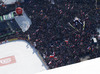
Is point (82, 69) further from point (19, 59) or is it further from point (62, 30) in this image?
point (62, 30)

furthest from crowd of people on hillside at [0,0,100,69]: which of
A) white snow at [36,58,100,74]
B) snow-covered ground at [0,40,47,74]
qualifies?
white snow at [36,58,100,74]

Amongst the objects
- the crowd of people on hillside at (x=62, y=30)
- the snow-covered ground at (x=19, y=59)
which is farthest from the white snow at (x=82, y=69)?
the snow-covered ground at (x=19, y=59)

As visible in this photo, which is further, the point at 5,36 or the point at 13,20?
the point at 13,20

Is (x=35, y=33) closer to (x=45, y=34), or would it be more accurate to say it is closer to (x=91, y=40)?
(x=45, y=34)

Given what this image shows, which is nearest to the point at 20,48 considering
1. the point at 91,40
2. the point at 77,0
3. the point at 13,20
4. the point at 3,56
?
the point at 3,56

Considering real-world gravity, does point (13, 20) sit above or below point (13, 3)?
below

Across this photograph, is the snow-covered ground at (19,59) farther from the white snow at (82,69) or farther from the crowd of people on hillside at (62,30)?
the white snow at (82,69)

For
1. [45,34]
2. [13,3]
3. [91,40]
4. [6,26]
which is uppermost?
[13,3]

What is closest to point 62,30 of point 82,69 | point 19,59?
point 19,59
